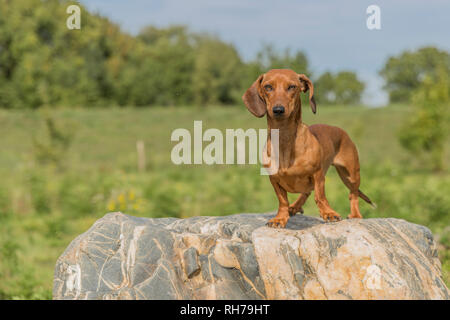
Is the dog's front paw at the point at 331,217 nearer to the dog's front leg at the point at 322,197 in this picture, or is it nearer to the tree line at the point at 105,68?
the dog's front leg at the point at 322,197

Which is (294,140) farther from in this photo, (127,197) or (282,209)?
(127,197)

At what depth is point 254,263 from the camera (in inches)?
168

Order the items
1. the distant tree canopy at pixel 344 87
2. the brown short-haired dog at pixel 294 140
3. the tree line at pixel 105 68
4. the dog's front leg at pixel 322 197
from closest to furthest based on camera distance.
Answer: the brown short-haired dog at pixel 294 140 < the dog's front leg at pixel 322 197 < the distant tree canopy at pixel 344 87 < the tree line at pixel 105 68

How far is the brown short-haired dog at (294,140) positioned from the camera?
3.88 m

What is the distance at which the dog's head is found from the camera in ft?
12.4

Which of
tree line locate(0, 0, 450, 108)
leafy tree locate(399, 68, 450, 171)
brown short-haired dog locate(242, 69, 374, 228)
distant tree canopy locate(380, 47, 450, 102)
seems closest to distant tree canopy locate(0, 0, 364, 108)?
tree line locate(0, 0, 450, 108)

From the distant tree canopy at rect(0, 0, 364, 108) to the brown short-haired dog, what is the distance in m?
30.2

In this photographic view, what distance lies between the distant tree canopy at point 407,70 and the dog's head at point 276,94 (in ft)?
201

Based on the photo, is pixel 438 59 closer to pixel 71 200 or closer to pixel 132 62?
pixel 132 62

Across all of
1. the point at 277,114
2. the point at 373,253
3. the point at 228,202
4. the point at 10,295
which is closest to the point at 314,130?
the point at 277,114

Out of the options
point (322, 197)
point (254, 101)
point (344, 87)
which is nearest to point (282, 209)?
point (322, 197)

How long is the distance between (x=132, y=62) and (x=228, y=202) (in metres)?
40.8

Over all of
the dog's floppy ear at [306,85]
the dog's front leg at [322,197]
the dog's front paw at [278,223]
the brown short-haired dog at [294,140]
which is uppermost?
the dog's floppy ear at [306,85]

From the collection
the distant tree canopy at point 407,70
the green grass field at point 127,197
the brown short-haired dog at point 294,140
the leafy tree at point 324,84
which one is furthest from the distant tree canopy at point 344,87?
the brown short-haired dog at point 294,140
